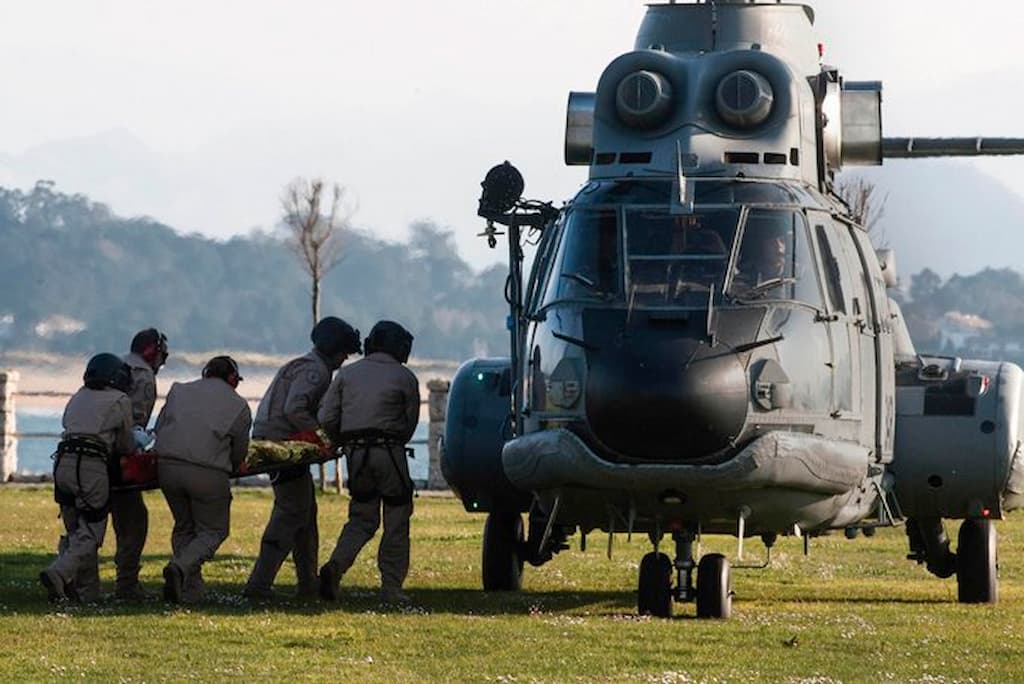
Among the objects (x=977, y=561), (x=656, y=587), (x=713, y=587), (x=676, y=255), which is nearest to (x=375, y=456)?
(x=656, y=587)

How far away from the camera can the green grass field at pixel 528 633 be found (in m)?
15.8

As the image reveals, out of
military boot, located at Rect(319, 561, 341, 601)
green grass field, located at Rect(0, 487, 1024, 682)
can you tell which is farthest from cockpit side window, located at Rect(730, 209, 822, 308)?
military boot, located at Rect(319, 561, 341, 601)

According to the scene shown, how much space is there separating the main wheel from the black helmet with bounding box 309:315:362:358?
5073 mm

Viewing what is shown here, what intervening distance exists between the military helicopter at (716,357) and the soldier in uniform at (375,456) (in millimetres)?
830

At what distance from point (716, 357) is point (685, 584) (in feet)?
6.78

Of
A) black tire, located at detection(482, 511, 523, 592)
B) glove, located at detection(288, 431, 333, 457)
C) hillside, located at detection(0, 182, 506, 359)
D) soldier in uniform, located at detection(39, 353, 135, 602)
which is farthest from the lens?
hillside, located at detection(0, 182, 506, 359)

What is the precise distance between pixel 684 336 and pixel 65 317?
136 meters

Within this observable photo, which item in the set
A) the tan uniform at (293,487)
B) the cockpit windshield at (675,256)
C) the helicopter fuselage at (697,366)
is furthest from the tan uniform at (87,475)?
the cockpit windshield at (675,256)

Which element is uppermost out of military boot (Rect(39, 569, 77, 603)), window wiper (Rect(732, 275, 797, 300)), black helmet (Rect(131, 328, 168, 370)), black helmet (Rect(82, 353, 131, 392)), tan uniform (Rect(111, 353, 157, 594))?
window wiper (Rect(732, 275, 797, 300))

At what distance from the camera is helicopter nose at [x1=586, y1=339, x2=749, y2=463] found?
17609 mm

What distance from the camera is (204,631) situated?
17.6 meters

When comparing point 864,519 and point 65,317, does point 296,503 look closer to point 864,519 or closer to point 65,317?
point 864,519

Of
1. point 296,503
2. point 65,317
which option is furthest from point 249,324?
point 296,503

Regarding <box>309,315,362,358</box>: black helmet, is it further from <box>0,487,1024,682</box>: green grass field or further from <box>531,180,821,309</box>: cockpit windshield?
<box>531,180,821,309</box>: cockpit windshield
